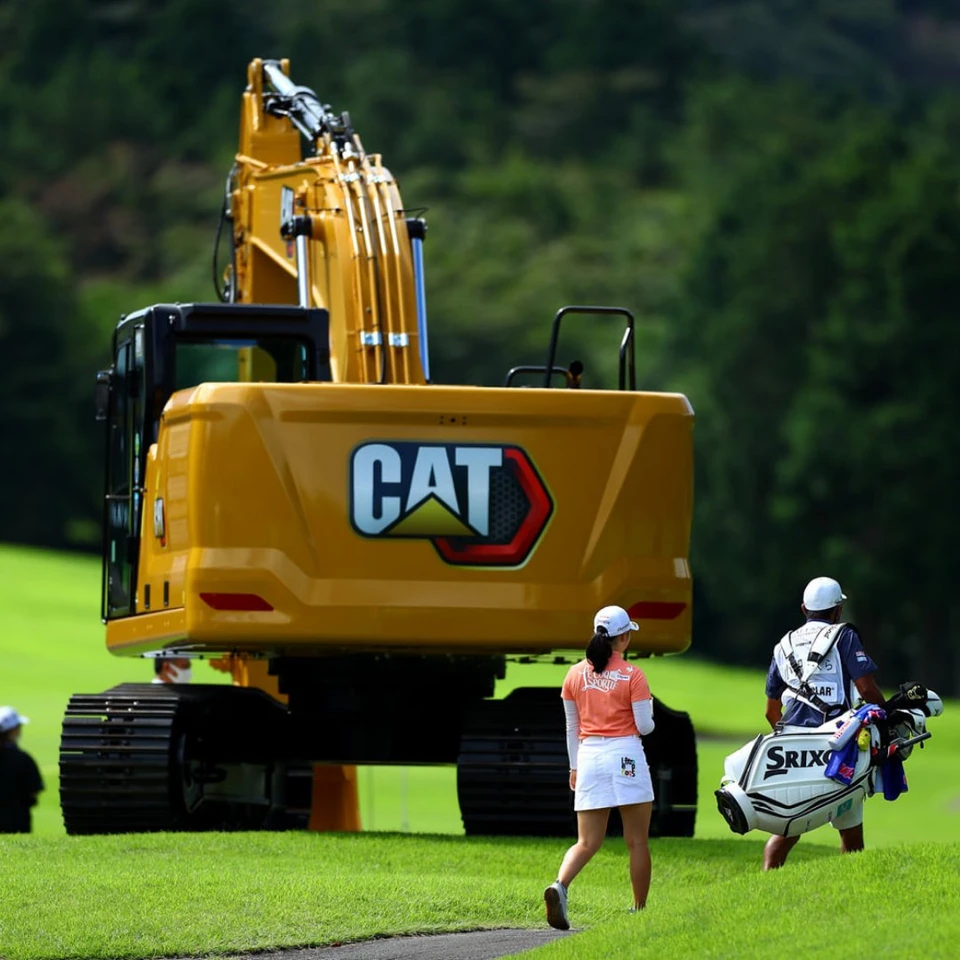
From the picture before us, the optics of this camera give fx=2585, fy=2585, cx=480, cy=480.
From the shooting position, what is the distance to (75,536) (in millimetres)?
84750

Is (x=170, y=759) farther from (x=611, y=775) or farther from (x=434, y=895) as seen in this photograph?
(x=611, y=775)

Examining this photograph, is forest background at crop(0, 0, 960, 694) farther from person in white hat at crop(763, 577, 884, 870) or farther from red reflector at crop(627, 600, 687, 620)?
person in white hat at crop(763, 577, 884, 870)

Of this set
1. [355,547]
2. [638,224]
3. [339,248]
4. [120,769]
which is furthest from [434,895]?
[638,224]

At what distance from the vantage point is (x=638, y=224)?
110750mm

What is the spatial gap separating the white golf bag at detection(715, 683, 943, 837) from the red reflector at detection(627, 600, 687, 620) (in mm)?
4102

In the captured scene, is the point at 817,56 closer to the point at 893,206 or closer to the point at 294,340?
the point at 893,206

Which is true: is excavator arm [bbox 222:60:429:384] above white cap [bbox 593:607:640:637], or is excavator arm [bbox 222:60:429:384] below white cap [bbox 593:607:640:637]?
above

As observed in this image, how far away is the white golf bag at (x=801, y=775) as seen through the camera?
1361 centimetres

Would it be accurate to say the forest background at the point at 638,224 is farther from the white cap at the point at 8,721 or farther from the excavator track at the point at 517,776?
the excavator track at the point at 517,776

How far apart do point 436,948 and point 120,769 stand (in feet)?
18.8

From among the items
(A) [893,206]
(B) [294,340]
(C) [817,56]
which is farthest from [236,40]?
(B) [294,340]

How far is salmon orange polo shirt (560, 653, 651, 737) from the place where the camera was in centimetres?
1356

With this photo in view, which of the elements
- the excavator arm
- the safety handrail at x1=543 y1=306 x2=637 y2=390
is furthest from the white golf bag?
the excavator arm

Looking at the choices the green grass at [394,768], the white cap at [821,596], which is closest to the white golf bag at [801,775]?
the white cap at [821,596]
